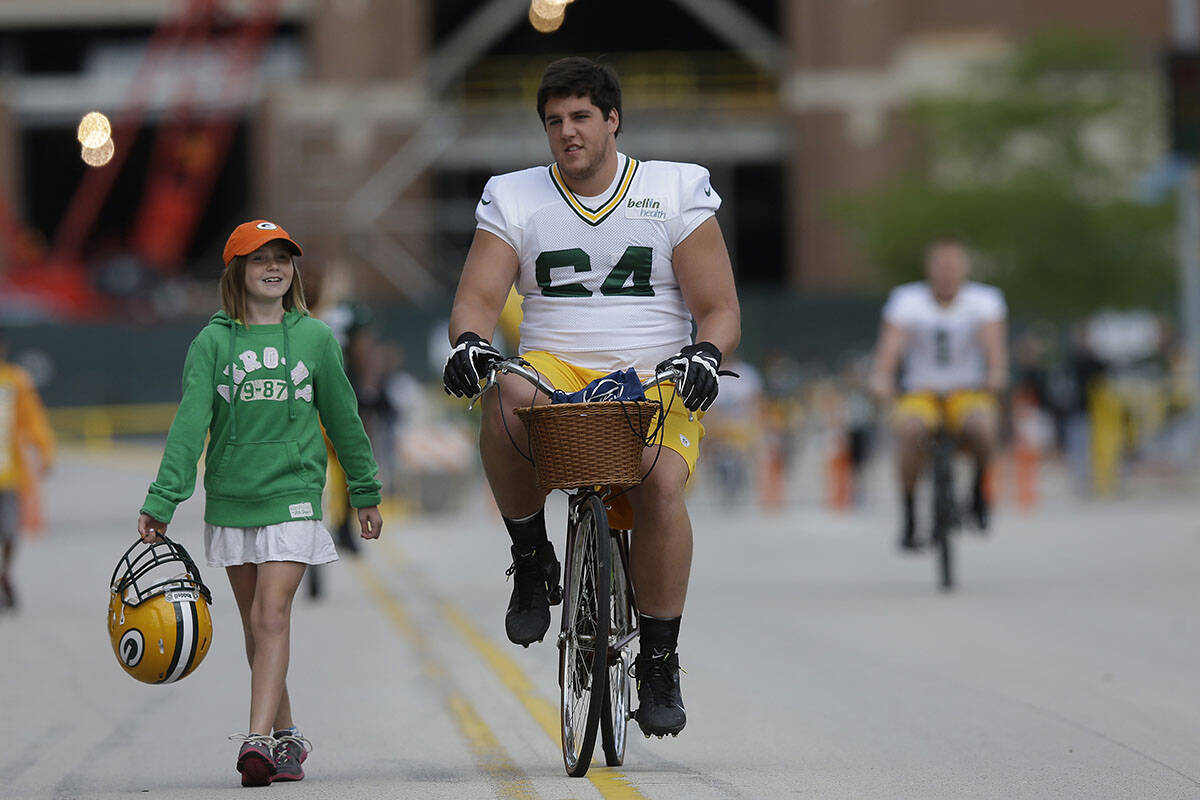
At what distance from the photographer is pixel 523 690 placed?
9141 mm

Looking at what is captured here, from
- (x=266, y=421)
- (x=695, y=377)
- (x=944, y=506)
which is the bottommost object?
(x=944, y=506)

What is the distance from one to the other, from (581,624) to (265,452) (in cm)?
118

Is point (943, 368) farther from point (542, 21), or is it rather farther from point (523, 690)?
point (542, 21)

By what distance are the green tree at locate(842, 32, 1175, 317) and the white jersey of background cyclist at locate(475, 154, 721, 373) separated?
37.2 meters

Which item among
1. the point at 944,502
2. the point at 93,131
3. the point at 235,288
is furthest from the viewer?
the point at 944,502

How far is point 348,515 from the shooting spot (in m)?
13.9

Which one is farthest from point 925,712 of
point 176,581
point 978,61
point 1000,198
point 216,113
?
point 216,113

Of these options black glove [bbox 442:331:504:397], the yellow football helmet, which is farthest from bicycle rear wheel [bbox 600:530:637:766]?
the yellow football helmet

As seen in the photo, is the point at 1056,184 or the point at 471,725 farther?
the point at 1056,184

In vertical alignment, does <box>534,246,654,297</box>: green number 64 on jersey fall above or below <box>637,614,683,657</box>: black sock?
above

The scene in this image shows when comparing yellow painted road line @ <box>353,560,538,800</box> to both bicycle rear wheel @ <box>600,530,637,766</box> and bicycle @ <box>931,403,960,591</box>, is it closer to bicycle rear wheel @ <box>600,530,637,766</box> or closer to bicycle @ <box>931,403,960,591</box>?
bicycle rear wheel @ <box>600,530,637,766</box>

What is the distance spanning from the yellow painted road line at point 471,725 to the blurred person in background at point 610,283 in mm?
472

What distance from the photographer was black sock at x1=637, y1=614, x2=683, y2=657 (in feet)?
21.7

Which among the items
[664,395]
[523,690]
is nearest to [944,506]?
[523,690]
